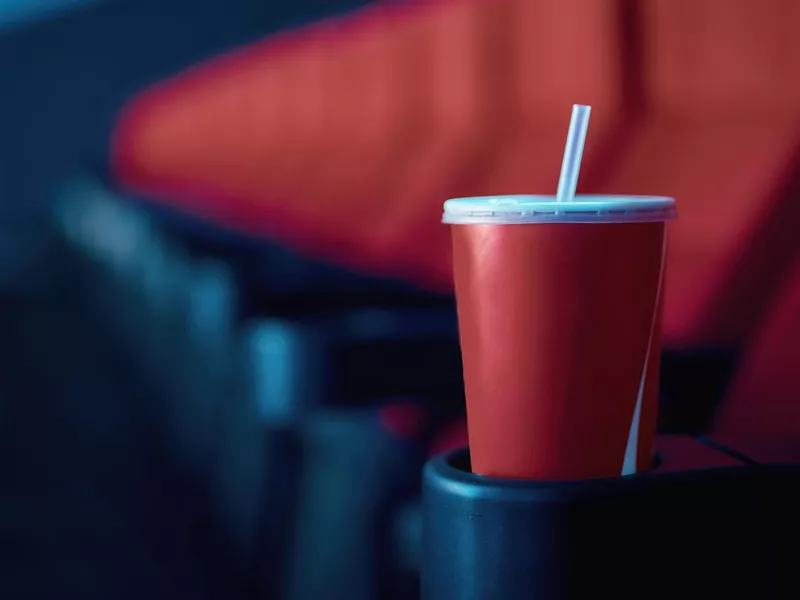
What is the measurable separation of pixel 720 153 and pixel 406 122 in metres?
1.02

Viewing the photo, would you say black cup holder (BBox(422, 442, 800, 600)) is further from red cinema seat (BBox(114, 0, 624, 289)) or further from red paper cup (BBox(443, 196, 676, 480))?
red cinema seat (BBox(114, 0, 624, 289))

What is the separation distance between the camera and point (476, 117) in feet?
4.86

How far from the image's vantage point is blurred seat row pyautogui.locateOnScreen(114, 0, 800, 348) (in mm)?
745

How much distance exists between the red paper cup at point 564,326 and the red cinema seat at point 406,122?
0.54 m

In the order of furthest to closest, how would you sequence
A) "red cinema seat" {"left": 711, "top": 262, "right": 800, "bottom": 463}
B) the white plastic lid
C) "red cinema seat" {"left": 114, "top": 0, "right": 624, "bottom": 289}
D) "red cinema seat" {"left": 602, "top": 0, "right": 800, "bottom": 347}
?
"red cinema seat" {"left": 114, "top": 0, "right": 624, "bottom": 289}
"red cinema seat" {"left": 602, "top": 0, "right": 800, "bottom": 347}
"red cinema seat" {"left": 711, "top": 262, "right": 800, "bottom": 463}
the white plastic lid

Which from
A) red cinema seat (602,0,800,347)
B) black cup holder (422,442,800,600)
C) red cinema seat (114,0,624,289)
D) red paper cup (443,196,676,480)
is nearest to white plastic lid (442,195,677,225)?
red paper cup (443,196,676,480)

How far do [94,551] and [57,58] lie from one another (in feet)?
14.2

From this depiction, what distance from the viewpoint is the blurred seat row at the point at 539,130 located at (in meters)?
0.75

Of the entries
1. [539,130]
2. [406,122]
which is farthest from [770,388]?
[406,122]

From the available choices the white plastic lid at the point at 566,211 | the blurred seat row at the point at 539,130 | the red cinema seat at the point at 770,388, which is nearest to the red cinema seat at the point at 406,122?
the blurred seat row at the point at 539,130

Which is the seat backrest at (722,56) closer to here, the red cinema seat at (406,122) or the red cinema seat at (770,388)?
the red cinema seat at (406,122)

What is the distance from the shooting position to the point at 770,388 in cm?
61

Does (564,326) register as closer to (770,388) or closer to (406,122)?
(770,388)

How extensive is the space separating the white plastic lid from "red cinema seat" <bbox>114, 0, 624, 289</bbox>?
21.0 inches
